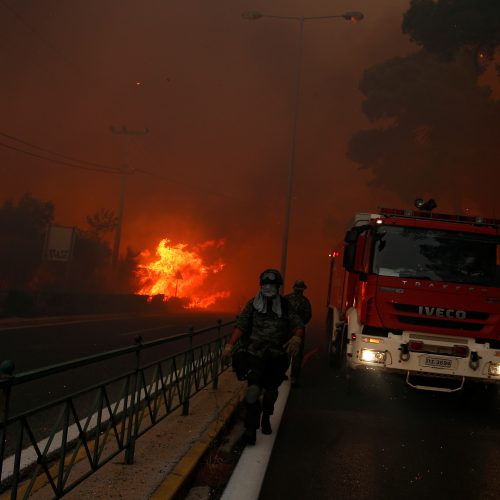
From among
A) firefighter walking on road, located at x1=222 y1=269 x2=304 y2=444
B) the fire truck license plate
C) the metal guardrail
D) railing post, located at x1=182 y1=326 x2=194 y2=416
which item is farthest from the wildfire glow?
the metal guardrail

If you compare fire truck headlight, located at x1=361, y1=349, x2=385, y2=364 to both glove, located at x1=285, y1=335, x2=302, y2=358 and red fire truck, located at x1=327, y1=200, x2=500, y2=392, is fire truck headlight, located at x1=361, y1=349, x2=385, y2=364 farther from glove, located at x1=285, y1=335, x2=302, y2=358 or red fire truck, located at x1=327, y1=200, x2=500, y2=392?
glove, located at x1=285, y1=335, x2=302, y2=358

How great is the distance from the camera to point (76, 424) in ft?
14.6

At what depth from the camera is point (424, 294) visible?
28.2 ft

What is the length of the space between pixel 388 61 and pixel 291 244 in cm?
3133

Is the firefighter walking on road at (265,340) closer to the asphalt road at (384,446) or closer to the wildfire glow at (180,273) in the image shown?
the asphalt road at (384,446)

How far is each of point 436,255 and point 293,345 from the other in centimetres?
374

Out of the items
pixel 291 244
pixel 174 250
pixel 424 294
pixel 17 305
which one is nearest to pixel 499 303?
pixel 424 294

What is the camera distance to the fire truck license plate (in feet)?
27.2

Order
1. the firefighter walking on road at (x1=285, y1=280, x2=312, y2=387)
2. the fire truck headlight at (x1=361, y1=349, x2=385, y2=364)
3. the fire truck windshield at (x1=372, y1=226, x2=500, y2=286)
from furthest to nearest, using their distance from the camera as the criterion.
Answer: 1. the firefighter walking on road at (x1=285, y1=280, x2=312, y2=387)
2. the fire truck windshield at (x1=372, y1=226, x2=500, y2=286)
3. the fire truck headlight at (x1=361, y1=349, x2=385, y2=364)

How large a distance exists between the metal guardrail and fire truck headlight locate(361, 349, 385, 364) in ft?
7.96

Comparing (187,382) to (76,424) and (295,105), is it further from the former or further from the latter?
(295,105)

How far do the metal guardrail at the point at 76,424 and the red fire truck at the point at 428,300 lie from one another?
272 centimetres

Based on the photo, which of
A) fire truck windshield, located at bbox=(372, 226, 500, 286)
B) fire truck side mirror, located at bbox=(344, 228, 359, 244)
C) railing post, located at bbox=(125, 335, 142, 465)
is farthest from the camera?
fire truck side mirror, located at bbox=(344, 228, 359, 244)

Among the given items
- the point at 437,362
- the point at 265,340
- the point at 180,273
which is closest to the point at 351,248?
the point at 437,362
